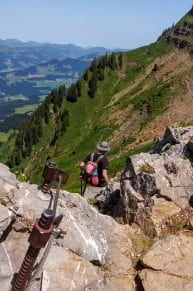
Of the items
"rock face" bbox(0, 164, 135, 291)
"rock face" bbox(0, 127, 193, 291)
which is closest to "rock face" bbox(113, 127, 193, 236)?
"rock face" bbox(0, 127, 193, 291)

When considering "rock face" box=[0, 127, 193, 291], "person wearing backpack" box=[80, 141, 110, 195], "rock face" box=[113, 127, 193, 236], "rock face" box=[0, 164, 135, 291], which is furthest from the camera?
"person wearing backpack" box=[80, 141, 110, 195]

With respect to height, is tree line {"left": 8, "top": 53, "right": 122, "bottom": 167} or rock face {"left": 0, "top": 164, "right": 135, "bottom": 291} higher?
rock face {"left": 0, "top": 164, "right": 135, "bottom": 291}

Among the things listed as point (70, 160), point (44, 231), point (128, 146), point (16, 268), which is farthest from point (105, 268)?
point (70, 160)

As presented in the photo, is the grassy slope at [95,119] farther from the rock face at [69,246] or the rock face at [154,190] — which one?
the rock face at [69,246]

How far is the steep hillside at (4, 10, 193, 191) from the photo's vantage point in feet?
323

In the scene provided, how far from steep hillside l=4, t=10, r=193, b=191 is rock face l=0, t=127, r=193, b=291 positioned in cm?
5898

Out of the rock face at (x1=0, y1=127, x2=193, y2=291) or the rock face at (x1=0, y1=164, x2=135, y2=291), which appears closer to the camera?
the rock face at (x1=0, y1=164, x2=135, y2=291)

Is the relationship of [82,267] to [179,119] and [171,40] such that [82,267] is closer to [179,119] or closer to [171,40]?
[179,119]

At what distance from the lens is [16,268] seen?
1359 centimetres

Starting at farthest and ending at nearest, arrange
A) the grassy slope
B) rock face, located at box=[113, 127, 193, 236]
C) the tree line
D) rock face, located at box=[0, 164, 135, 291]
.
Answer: the tree line → the grassy slope → rock face, located at box=[113, 127, 193, 236] → rock face, located at box=[0, 164, 135, 291]

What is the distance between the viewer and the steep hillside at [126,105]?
98.4 meters

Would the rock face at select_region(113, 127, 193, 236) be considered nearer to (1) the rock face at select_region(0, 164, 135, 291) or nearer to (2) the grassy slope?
(1) the rock face at select_region(0, 164, 135, 291)

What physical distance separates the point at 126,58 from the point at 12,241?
150 m

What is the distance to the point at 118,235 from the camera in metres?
17.4
